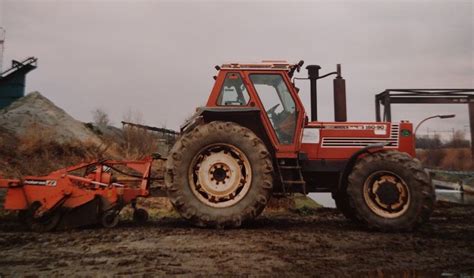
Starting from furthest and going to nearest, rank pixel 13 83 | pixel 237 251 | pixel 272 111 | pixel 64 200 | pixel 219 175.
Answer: pixel 13 83 → pixel 272 111 → pixel 219 175 → pixel 64 200 → pixel 237 251

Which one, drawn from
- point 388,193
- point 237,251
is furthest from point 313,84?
point 237,251

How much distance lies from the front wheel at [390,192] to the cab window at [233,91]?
1.98 metres

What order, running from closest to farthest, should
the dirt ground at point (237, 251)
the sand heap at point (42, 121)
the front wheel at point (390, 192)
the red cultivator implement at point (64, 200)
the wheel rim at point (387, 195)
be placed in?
the dirt ground at point (237, 251), the red cultivator implement at point (64, 200), the front wheel at point (390, 192), the wheel rim at point (387, 195), the sand heap at point (42, 121)

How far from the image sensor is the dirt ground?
331cm

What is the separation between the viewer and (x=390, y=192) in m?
5.43

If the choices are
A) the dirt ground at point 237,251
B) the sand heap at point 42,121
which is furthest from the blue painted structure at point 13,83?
the dirt ground at point 237,251

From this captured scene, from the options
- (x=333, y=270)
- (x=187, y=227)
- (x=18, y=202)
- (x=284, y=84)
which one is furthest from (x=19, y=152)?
(x=333, y=270)

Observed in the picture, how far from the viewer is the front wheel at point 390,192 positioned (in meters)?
5.28

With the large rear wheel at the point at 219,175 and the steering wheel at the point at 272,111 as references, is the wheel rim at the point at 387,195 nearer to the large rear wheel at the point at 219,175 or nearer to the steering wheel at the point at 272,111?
the large rear wheel at the point at 219,175

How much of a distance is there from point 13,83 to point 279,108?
2037cm

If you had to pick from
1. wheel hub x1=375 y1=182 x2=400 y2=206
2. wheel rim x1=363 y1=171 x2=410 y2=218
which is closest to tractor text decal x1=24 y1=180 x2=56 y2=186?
wheel rim x1=363 y1=171 x2=410 y2=218

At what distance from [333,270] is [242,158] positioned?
2.47 metres

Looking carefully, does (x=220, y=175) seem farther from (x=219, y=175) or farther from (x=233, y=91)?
(x=233, y=91)

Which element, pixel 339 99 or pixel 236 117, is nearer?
pixel 236 117
